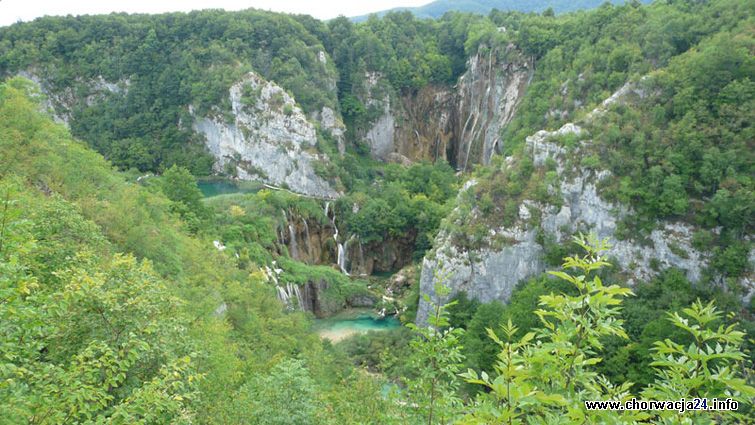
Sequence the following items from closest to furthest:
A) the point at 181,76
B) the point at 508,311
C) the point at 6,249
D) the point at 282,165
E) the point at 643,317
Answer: the point at 6,249, the point at 643,317, the point at 508,311, the point at 282,165, the point at 181,76

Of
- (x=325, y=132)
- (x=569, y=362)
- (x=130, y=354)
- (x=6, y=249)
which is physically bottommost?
(x=325, y=132)

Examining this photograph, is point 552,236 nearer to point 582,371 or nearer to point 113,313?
point 113,313

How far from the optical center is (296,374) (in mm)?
9734

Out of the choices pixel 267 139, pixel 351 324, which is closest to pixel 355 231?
pixel 351 324

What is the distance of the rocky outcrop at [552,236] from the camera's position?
2742 cm

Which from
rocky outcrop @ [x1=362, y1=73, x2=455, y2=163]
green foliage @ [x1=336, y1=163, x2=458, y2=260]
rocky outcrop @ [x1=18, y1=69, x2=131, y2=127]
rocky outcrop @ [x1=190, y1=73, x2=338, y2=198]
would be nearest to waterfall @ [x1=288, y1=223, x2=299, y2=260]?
green foliage @ [x1=336, y1=163, x2=458, y2=260]

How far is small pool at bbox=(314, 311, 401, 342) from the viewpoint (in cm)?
3334

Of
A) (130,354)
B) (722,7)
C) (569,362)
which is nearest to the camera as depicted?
(569,362)

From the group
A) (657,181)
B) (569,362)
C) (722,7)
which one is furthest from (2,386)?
(722,7)

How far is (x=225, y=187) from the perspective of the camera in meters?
61.2

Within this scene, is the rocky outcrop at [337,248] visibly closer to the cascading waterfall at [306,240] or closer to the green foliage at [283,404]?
the cascading waterfall at [306,240]

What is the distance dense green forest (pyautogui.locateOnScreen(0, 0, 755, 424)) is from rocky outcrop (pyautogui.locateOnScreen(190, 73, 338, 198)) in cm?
179

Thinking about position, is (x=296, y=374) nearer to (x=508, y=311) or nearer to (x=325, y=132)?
(x=508, y=311)

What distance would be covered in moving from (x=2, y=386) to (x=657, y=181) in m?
29.2
